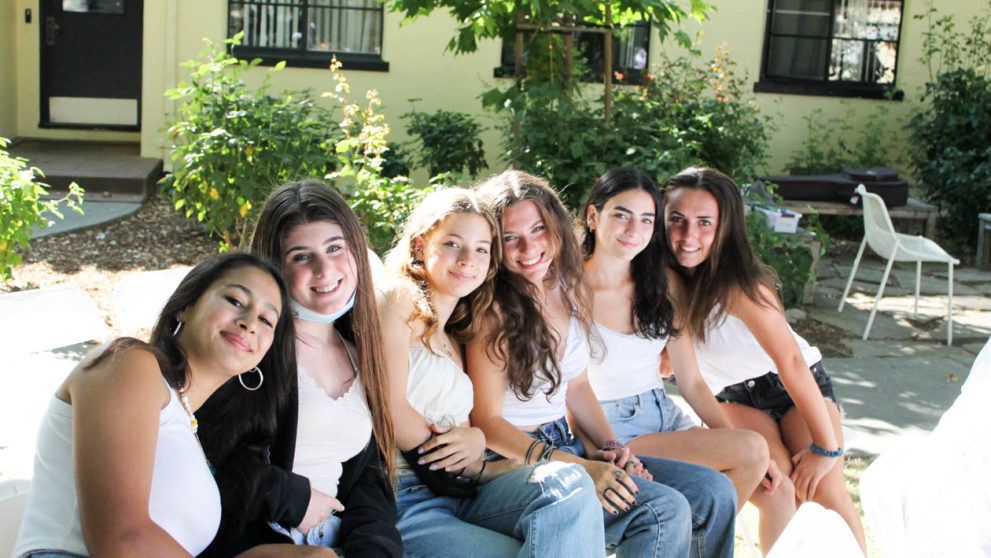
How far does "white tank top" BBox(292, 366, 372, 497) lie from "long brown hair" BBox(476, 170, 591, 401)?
50 centimetres

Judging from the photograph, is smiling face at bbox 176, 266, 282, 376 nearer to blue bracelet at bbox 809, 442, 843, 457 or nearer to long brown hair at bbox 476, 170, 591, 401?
long brown hair at bbox 476, 170, 591, 401

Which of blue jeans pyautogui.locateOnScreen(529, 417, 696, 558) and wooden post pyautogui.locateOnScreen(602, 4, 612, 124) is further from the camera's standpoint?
wooden post pyautogui.locateOnScreen(602, 4, 612, 124)

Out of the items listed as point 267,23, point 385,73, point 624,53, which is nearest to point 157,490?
point 385,73

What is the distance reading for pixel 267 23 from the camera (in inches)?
361

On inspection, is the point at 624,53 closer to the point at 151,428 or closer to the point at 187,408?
the point at 187,408

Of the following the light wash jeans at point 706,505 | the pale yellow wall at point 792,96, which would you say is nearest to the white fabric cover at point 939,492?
the light wash jeans at point 706,505

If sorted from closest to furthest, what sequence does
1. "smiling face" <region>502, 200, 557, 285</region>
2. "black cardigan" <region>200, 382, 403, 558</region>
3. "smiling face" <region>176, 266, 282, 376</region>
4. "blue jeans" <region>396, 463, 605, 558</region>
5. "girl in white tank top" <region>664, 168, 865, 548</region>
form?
"smiling face" <region>176, 266, 282, 376</region>, "black cardigan" <region>200, 382, 403, 558</region>, "blue jeans" <region>396, 463, 605, 558</region>, "smiling face" <region>502, 200, 557, 285</region>, "girl in white tank top" <region>664, 168, 865, 548</region>

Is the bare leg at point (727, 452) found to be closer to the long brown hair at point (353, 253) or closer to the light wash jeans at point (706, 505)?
the light wash jeans at point (706, 505)

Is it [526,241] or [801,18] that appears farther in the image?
[801,18]

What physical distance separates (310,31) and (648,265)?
6.97m

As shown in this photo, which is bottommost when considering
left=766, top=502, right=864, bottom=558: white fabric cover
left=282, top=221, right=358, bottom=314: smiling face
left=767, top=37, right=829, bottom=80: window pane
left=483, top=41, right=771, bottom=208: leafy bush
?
left=766, top=502, right=864, bottom=558: white fabric cover

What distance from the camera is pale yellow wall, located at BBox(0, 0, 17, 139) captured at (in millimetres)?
9203

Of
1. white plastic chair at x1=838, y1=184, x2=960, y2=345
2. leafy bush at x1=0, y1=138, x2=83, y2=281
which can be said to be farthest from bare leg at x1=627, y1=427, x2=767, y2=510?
white plastic chair at x1=838, y1=184, x2=960, y2=345

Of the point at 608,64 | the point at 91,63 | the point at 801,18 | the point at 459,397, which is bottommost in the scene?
the point at 459,397
